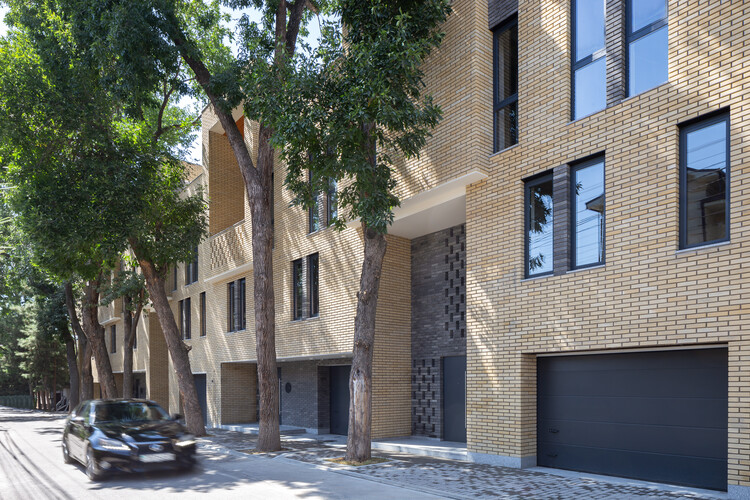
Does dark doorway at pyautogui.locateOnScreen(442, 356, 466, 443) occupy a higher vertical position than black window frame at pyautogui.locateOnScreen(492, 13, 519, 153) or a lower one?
lower

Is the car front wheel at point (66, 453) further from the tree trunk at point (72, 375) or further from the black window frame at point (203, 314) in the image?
the tree trunk at point (72, 375)

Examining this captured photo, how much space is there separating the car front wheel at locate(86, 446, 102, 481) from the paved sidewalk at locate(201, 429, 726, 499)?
394 centimetres

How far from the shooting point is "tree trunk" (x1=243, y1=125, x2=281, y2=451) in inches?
557

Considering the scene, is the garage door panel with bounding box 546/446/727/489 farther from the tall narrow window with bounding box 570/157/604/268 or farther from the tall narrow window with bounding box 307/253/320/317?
the tall narrow window with bounding box 307/253/320/317

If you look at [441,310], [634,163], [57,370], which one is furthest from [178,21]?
[57,370]

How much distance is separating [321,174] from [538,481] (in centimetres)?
685

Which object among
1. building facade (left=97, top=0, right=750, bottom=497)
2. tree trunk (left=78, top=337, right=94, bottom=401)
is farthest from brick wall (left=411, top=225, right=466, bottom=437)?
tree trunk (left=78, top=337, right=94, bottom=401)

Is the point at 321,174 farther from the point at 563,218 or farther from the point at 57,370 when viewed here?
the point at 57,370

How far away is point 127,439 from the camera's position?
10.2 metres

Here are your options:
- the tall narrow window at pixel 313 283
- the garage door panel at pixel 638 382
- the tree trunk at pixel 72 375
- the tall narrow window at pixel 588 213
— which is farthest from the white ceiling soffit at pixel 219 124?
the tree trunk at pixel 72 375

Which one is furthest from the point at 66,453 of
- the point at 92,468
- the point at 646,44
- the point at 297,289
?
the point at 646,44

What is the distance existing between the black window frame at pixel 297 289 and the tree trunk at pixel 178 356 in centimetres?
355

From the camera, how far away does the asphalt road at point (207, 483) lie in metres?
9.05

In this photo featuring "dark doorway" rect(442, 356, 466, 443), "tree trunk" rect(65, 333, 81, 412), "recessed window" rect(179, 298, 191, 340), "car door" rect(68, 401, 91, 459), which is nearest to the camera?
"car door" rect(68, 401, 91, 459)
